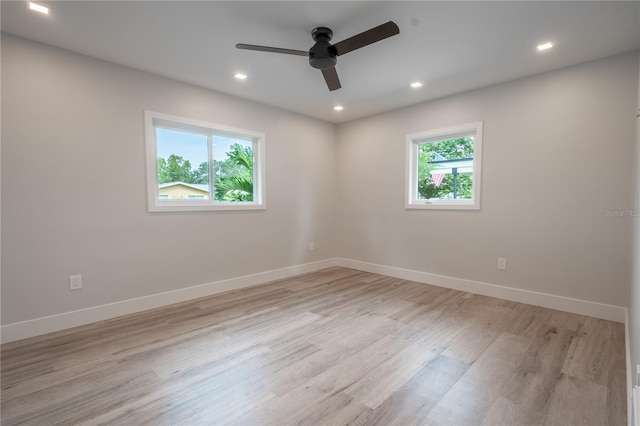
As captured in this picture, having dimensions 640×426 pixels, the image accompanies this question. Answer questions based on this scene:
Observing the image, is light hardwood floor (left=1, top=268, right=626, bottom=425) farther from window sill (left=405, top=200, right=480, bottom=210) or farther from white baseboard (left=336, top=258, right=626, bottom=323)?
window sill (left=405, top=200, right=480, bottom=210)

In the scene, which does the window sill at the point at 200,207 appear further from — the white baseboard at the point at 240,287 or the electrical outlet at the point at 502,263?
the electrical outlet at the point at 502,263

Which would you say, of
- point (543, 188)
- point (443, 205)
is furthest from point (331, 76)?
point (543, 188)

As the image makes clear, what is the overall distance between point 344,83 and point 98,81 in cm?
256

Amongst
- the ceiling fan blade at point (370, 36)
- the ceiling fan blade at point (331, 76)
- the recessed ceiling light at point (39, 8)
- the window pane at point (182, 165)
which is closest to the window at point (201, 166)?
the window pane at point (182, 165)

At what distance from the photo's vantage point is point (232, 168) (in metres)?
4.11

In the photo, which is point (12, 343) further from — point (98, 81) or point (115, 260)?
point (98, 81)

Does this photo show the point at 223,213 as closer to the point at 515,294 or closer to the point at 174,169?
the point at 174,169

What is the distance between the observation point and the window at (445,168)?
377 cm

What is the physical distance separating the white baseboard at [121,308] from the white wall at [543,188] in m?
2.36

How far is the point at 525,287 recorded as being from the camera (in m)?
3.38

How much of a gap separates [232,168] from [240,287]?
1.65 metres

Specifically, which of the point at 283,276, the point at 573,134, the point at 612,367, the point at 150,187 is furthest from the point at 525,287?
the point at 150,187

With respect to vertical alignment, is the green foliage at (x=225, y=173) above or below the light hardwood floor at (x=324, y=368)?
above

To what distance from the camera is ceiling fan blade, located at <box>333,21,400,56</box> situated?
2.02 meters
